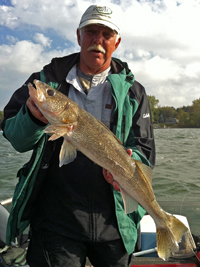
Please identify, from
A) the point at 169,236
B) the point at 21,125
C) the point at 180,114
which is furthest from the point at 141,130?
the point at 180,114

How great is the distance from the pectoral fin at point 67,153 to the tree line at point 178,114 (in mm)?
110450

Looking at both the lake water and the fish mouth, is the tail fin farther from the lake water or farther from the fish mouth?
the lake water

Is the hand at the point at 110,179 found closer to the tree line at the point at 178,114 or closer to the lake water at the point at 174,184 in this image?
the lake water at the point at 174,184

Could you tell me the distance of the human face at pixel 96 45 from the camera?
109 inches

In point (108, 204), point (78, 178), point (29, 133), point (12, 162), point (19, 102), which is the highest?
point (19, 102)

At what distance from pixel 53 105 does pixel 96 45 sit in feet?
2.81

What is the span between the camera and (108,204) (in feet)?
8.77

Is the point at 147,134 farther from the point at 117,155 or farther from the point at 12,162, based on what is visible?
the point at 12,162

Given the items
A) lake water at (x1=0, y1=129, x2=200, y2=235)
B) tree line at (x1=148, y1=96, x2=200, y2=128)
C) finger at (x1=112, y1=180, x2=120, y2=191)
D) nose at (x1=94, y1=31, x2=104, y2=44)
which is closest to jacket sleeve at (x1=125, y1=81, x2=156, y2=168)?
finger at (x1=112, y1=180, x2=120, y2=191)

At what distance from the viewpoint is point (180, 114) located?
393 ft

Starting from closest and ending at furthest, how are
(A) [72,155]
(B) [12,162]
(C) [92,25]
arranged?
(A) [72,155], (C) [92,25], (B) [12,162]

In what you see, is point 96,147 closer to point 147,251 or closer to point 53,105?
point 53,105

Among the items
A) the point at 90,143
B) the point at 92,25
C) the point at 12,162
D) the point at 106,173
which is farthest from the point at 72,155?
the point at 12,162

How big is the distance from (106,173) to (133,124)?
2.21ft
